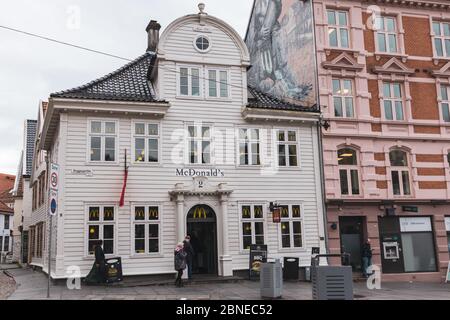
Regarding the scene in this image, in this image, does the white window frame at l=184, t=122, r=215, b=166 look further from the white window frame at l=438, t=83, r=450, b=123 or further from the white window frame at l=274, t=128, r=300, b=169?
the white window frame at l=438, t=83, r=450, b=123

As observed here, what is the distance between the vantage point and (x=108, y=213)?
19.2 m

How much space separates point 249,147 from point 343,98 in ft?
18.0

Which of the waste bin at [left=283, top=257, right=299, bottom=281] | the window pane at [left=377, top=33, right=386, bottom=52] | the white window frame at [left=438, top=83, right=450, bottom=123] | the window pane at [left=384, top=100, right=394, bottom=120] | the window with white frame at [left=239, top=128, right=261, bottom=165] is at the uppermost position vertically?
the window pane at [left=377, top=33, right=386, bottom=52]

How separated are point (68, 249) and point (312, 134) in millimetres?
11819

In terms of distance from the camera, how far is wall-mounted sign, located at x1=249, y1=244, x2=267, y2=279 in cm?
1995

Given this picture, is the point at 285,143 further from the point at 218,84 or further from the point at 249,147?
the point at 218,84

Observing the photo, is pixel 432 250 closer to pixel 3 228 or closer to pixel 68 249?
pixel 68 249

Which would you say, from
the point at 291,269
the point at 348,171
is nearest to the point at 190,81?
the point at 348,171

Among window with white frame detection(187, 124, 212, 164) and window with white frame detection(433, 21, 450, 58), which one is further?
window with white frame detection(433, 21, 450, 58)

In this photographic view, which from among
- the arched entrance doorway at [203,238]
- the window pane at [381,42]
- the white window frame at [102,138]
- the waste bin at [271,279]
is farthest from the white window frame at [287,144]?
the waste bin at [271,279]

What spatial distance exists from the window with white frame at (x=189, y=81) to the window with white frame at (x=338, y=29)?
718 centimetres

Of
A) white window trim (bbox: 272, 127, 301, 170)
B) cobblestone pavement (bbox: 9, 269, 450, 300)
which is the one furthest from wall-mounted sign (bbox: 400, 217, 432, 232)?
white window trim (bbox: 272, 127, 301, 170)

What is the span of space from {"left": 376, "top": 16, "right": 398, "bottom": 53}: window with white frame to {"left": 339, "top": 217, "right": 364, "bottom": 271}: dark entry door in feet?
28.8

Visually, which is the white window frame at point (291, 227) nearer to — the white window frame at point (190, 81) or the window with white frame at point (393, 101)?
the white window frame at point (190, 81)
